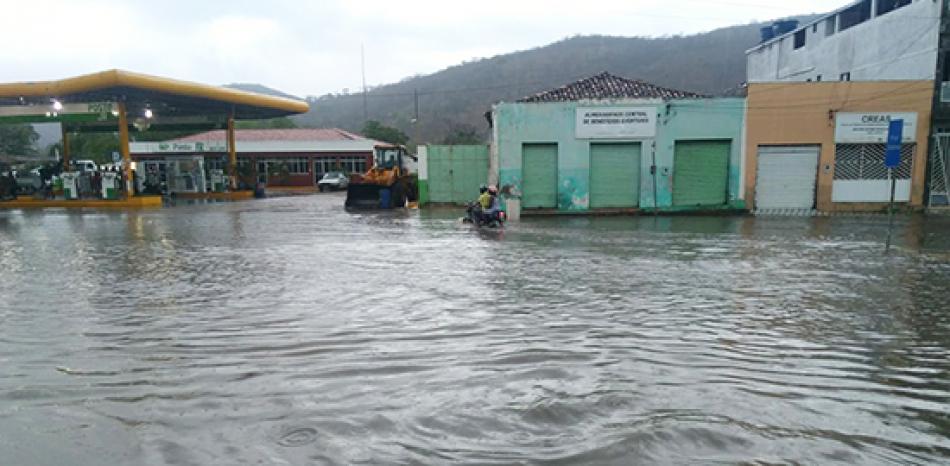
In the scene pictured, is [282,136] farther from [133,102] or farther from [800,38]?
[800,38]

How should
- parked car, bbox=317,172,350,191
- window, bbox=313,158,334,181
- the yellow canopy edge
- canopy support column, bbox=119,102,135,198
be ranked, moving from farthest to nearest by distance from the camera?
window, bbox=313,158,334,181
parked car, bbox=317,172,350,191
canopy support column, bbox=119,102,135,198
the yellow canopy edge

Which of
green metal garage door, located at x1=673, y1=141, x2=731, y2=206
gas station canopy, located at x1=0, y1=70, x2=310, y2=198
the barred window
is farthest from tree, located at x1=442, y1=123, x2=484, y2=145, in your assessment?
the barred window

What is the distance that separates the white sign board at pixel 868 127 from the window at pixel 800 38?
718 inches

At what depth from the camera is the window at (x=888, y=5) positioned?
27656mm

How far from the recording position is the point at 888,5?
94.5 feet

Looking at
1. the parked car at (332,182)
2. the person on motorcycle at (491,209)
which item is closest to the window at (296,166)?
the parked car at (332,182)

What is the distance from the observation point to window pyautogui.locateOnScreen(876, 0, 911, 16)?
1089 inches

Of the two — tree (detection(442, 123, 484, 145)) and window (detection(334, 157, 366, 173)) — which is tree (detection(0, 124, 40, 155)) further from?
tree (detection(442, 123, 484, 145))

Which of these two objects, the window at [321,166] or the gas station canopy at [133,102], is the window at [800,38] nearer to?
the gas station canopy at [133,102]

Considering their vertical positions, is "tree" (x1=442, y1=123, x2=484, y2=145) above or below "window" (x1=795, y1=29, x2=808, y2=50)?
below

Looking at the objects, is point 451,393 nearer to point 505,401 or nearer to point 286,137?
point 505,401

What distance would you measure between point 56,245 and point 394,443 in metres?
13.4

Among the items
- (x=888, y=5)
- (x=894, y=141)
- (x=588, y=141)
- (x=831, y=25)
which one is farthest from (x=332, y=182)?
(x=894, y=141)

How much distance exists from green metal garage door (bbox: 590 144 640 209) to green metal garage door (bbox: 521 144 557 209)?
149 centimetres
